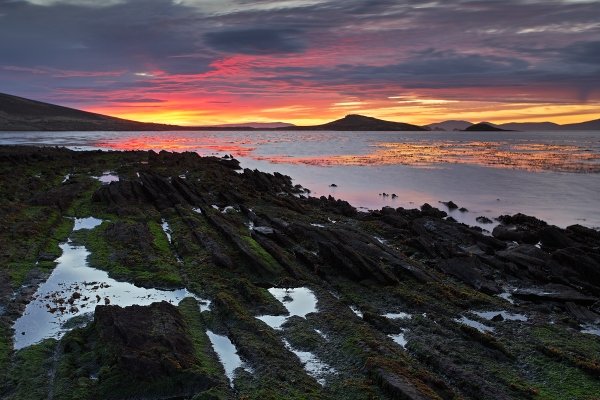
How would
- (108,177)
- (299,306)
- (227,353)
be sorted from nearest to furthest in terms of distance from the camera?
1. (227,353)
2. (299,306)
3. (108,177)

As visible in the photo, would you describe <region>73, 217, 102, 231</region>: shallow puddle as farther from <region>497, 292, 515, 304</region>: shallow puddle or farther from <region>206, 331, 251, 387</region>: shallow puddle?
<region>497, 292, 515, 304</region>: shallow puddle

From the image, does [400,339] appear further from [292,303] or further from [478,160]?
[478,160]

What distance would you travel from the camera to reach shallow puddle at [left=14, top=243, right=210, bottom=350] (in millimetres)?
15391

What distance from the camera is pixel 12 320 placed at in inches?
625

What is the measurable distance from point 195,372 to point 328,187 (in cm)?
5234

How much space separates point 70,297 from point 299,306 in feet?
29.2

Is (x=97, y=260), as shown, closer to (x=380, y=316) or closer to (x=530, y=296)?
(x=380, y=316)

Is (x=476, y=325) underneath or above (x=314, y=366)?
→ underneath

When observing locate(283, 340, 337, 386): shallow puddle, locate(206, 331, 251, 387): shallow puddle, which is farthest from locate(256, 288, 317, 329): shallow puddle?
locate(283, 340, 337, 386): shallow puddle

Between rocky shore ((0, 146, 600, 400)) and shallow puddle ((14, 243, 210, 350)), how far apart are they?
49 centimetres

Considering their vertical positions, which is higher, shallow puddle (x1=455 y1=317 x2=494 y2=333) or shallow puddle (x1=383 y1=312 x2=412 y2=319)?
shallow puddle (x1=383 y1=312 x2=412 y2=319)

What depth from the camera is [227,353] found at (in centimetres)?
1441

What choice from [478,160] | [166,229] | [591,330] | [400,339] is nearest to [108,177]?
[166,229]

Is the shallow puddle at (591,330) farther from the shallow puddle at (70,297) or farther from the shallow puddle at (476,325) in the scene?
the shallow puddle at (70,297)
